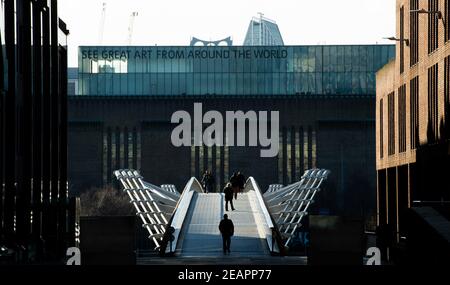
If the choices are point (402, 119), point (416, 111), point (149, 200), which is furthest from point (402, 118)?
point (149, 200)

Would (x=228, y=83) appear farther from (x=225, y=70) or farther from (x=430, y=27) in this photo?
(x=430, y=27)

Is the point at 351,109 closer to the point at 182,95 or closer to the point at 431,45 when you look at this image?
the point at 182,95

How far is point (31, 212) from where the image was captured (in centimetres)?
3934

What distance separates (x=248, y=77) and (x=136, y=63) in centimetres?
1206

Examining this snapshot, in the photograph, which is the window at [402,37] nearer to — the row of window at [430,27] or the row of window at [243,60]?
the row of window at [430,27]

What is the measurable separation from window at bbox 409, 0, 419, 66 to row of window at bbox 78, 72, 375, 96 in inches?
3410

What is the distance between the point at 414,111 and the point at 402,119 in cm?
473

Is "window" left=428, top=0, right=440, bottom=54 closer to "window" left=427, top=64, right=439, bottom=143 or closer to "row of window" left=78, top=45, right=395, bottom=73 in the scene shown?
"window" left=427, top=64, right=439, bottom=143

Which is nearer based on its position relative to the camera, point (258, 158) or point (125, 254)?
point (125, 254)

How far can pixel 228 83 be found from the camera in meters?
153

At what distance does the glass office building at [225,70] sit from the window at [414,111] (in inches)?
3411

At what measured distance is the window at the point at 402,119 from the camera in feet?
219
